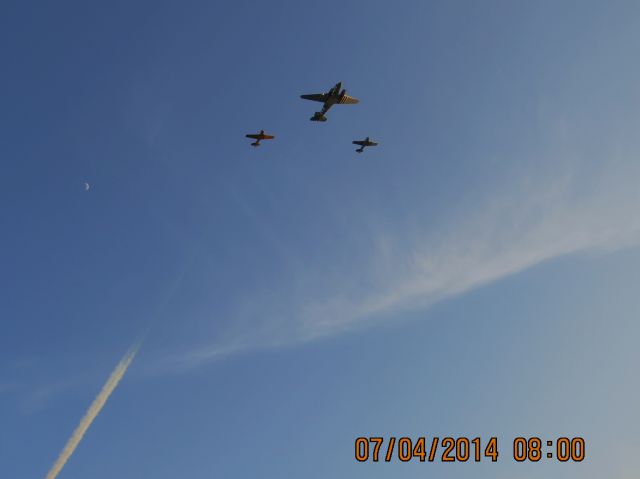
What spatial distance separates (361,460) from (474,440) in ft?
84.3

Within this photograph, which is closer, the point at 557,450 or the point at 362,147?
the point at 557,450

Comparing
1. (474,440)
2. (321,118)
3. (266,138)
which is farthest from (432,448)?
(266,138)

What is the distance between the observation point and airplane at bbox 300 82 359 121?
153500 mm

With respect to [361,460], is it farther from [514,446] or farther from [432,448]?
[514,446]

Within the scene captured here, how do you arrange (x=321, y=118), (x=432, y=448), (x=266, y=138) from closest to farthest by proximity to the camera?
(x=432, y=448), (x=321, y=118), (x=266, y=138)

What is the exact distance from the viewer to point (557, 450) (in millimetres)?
114688

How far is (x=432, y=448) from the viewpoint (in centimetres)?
10919

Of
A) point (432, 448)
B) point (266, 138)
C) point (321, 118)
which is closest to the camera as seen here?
point (432, 448)

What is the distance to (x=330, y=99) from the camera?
15512 centimetres

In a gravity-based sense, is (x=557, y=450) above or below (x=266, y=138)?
below

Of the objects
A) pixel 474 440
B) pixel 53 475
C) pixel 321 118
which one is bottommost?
pixel 53 475

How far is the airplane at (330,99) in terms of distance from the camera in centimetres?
15350

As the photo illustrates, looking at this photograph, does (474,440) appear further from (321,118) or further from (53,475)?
(53,475)

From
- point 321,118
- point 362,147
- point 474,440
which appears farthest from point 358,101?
point 474,440
